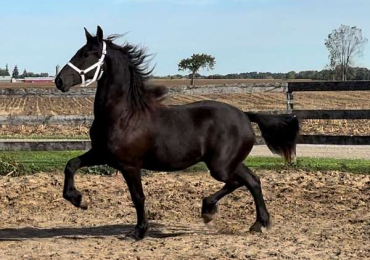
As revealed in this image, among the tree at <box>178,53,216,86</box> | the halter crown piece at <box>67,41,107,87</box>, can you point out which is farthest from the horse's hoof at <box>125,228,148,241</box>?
the tree at <box>178,53,216,86</box>

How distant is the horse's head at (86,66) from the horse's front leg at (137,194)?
39.1 inches

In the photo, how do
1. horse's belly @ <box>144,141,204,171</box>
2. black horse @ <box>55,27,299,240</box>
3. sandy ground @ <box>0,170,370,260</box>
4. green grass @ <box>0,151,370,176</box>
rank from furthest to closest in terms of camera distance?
1. green grass @ <box>0,151,370,176</box>
2. horse's belly @ <box>144,141,204,171</box>
3. black horse @ <box>55,27,299,240</box>
4. sandy ground @ <box>0,170,370,260</box>

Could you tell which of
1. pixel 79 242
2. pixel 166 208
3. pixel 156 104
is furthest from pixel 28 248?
pixel 166 208

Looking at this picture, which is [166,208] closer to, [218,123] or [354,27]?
[218,123]

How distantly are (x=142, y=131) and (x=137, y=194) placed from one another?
666mm

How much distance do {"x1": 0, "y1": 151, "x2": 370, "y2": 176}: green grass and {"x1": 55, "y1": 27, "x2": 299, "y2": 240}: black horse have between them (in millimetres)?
3692

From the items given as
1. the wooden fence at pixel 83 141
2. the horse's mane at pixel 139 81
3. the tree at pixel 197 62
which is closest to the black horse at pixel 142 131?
the horse's mane at pixel 139 81

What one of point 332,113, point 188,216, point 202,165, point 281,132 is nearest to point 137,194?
point 188,216

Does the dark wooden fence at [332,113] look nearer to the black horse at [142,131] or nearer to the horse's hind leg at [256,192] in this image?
the horse's hind leg at [256,192]

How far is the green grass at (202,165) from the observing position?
1009 centimetres

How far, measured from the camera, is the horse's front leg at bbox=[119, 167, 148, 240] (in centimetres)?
622

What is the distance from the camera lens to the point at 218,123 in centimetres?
652

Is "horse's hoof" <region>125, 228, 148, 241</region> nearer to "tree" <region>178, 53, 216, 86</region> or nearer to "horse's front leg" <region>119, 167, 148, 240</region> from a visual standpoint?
"horse's front leg" <region>119, 167, 148, 240</region>

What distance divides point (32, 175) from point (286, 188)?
408 cm
